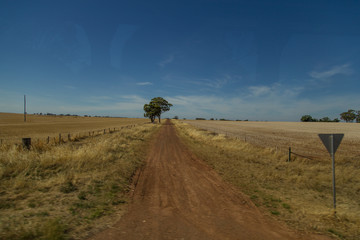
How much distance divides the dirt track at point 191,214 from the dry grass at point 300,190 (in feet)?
2.11

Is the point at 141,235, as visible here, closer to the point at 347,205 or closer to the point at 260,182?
the point at 260,182

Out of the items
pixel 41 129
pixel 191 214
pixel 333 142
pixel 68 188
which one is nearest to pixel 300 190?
pixel 333 142

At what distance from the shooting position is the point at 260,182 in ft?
24.3

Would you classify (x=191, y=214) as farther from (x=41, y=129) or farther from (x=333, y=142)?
(x=41, y=129)

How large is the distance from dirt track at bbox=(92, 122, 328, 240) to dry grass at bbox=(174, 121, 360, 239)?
64 cm

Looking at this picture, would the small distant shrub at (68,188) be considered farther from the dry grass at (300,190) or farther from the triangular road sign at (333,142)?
the triangular road sign at (333,142)

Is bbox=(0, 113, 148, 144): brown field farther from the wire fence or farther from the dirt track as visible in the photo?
the dirt track

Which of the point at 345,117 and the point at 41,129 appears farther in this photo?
the point at 345,117

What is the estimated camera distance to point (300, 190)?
6703mm

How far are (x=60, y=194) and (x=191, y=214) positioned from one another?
4410mm

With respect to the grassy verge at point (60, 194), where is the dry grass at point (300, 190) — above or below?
below

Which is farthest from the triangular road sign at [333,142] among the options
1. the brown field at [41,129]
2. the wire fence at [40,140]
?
the brown field at [41,129]

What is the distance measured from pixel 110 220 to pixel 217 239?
2.68 metres

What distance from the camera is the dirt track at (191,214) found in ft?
12.2
